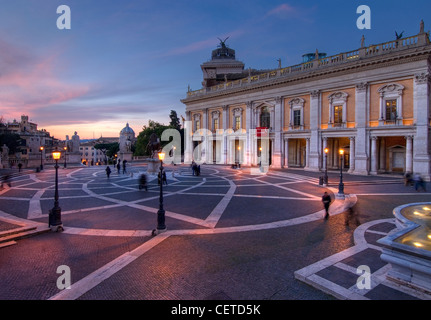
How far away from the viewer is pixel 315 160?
33.0 meters

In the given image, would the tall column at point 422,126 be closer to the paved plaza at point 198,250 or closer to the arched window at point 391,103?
the arched window at point 391,103

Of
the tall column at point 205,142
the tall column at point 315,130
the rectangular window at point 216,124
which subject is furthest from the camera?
the tall column at point 205,142

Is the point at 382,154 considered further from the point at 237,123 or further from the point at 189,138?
the point at 189,138

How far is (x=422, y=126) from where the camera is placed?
24656 mm

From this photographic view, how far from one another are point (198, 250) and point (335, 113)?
3037 centimetres

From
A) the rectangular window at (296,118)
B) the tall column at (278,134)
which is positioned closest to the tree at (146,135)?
the tall column at (278,134)

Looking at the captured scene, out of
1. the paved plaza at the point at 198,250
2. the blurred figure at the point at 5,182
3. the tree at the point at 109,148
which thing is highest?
the tree at the point at 109,148

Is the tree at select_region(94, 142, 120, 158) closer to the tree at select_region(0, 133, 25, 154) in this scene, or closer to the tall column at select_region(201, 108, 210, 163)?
the tree at select_region(0, 133, 25, 154)

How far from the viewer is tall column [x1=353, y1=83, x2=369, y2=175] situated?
2869cm

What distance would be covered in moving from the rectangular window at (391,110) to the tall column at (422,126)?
1975 mm

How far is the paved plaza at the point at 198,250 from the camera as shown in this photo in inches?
225

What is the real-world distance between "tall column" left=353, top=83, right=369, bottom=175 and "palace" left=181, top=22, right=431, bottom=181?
101 millimetres
